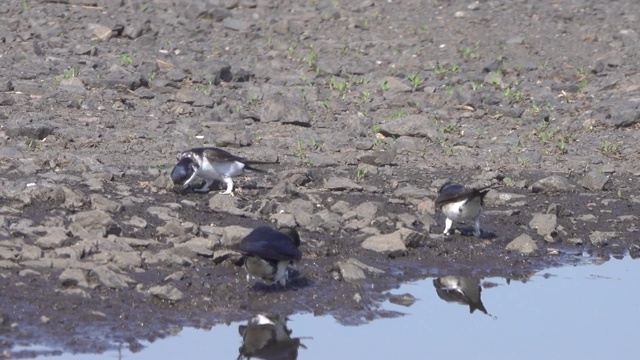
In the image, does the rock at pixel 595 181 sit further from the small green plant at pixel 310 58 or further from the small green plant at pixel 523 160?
the small green plant at pixel 310 58

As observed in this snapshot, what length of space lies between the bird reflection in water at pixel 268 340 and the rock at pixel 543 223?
3147 millimetres

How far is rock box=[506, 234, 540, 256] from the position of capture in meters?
10.6

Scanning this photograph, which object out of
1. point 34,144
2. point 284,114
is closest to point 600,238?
point 284,114

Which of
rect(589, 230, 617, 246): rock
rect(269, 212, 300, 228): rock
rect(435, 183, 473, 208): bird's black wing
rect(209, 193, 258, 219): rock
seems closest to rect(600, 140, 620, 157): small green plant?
rect(589, 230, 617, 246): rock

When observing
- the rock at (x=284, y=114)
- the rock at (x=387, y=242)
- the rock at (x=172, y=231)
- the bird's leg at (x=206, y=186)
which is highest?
the rock at (x=172, y=231)

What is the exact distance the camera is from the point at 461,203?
34.3ft

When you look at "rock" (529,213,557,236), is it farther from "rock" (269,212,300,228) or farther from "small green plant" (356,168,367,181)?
"rock" (269,212,300,228)

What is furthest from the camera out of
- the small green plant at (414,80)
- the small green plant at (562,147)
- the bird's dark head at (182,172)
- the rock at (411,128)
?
the small green plant at (414,80)

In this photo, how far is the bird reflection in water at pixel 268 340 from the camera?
26.9 ft

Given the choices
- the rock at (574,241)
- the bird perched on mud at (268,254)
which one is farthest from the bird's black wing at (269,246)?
the rock at (574,241)

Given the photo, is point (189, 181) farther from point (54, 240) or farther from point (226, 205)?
point (54, 240)

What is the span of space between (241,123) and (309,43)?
3.53 metres

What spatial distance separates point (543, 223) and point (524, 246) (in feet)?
1.75

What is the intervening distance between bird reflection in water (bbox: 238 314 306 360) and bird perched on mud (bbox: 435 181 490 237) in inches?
89.9
